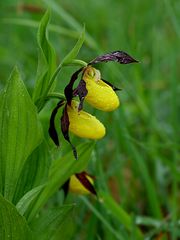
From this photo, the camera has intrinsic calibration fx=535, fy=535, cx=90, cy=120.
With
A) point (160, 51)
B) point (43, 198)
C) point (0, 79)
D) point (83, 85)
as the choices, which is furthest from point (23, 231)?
point (160, 51)

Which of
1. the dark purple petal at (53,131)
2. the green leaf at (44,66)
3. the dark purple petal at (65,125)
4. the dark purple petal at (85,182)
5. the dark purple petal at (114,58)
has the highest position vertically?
the dark purple petal at (114,58)

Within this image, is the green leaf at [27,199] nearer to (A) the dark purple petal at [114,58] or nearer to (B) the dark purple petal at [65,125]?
(B) the dark purple petal at [65,125]

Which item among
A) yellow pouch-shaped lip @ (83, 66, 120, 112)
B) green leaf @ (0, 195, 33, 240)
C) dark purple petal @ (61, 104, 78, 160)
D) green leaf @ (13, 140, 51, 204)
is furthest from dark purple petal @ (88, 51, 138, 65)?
green leaf @ (0, 195, 33, 240)

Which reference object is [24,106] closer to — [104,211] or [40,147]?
[40,147]

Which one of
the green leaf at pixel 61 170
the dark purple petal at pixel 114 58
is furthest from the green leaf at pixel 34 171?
the dark purple petal at pixel 114 58

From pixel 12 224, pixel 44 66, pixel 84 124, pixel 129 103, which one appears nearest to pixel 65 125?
pixel 84 124

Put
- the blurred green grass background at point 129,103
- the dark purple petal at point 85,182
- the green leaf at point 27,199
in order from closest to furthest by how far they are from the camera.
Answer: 1. the green leaf at point 27,199
2. the dark purple petal at point 85,182
3. the blurred green grass background at point 129,103
